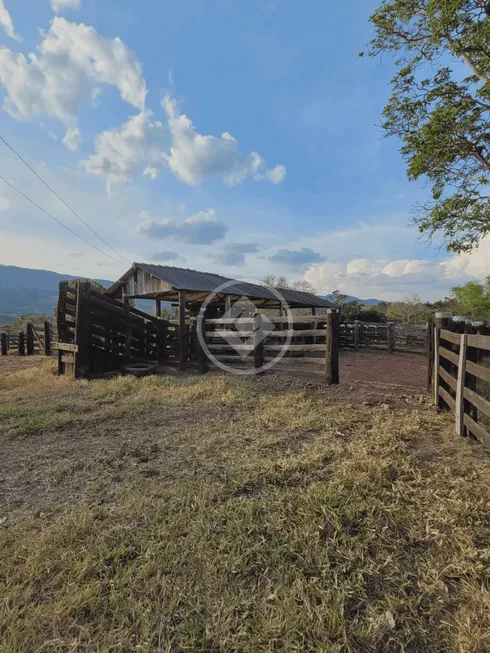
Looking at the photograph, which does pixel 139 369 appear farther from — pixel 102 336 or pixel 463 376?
pixel 463 376

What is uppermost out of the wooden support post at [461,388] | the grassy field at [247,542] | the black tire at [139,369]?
the wooden support post at [461,388]

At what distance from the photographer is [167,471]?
298 centimetres

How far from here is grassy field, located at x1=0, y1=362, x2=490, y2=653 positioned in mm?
1472

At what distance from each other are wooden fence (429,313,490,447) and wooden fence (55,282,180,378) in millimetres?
6609

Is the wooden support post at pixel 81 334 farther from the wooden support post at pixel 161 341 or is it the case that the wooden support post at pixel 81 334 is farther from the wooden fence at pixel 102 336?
the wooden support post at pixel 161 341

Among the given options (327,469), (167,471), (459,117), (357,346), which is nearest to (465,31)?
(459,117)

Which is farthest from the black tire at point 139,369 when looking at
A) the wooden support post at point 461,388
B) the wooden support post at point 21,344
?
the wooden support post at point 21,344

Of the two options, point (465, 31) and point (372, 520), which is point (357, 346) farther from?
point (372, 520)

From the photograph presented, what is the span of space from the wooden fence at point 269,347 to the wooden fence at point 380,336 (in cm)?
989

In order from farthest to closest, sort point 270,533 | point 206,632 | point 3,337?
point 3,337, point 270,533, point 206,632

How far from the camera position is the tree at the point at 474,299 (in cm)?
1894

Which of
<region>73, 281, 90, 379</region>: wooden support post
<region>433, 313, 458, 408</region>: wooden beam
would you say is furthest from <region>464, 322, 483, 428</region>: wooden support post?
<region>73, 281, 90, 379</region>: wooden support post

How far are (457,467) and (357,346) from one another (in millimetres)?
14034

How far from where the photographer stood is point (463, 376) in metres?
3.79
